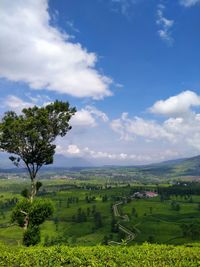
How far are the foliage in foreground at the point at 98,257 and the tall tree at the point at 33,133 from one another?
63.9 ft

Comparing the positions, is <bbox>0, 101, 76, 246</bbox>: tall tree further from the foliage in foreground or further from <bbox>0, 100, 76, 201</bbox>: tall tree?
the foliage in foreground

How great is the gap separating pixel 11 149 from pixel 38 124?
545 cm

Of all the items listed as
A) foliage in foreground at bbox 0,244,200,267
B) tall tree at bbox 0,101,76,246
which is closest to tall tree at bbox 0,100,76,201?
tall tree at bbox 0,101,76,246

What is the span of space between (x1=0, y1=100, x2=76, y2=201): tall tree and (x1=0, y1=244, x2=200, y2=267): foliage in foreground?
19.5 m

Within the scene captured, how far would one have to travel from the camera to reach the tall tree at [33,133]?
46.2 meters

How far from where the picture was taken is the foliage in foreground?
24.2m

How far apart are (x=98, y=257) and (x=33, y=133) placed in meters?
24.4

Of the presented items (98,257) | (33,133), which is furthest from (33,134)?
(98,257)

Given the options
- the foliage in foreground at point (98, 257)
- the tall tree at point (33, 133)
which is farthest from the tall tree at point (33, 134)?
the foliage in foreground at point (98, 257)

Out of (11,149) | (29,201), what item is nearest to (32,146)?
(11,149)

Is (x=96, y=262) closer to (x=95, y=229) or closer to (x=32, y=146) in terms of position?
(x=32, y=146)

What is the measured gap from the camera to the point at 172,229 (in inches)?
7185

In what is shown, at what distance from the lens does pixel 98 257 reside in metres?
25.6

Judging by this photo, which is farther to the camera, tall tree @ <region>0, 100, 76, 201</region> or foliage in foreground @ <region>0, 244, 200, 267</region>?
tall tree @ <region>0, 100, 76, 201</region>
